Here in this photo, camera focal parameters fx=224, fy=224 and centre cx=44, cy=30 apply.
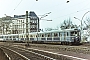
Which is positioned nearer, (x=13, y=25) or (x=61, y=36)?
(x=61, y=36)

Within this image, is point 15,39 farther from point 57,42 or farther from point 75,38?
point 75,38

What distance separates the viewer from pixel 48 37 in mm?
46781

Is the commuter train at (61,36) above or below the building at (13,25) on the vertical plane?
below

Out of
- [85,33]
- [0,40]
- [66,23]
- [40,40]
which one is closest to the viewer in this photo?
[40,40]

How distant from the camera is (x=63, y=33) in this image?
136ft

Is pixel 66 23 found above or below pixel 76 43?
above

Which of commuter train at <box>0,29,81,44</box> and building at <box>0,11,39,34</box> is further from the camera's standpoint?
building at <box>0,11,39,34</box>

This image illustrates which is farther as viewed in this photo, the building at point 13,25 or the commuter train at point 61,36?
the building at point 13,25

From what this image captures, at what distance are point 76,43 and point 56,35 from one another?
460 centimetres

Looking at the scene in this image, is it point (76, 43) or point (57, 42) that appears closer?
point (76, 43)

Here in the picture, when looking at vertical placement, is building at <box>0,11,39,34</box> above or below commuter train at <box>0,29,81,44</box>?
above

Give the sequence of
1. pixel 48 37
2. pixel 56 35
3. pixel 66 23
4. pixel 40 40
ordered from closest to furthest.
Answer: pixel 56 35 < pixel 48 37 < pixel 40 40 < pixel 66 23

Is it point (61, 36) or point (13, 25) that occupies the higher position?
point (13, 25)

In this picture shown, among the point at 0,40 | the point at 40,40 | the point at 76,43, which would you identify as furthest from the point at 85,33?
the point at 0,40
